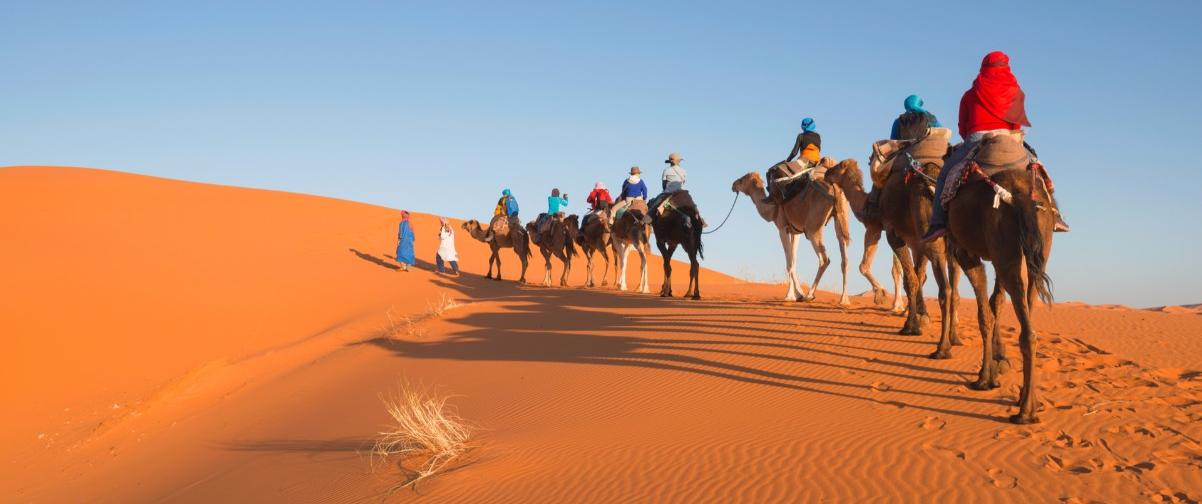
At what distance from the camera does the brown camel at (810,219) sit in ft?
51.4

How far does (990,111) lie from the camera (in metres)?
8.67

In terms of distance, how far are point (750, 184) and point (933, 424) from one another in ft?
38.1

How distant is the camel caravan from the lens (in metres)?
7.70

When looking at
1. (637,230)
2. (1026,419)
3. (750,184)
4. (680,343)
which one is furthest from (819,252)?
(1026,419)

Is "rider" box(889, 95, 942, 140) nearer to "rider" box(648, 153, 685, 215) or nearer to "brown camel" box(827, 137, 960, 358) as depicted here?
"brown camel" box(827, 137, 960, 358)

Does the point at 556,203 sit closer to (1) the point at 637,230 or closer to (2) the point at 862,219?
(1) the point at 637,230

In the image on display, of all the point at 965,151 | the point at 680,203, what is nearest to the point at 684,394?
the point at 965,151

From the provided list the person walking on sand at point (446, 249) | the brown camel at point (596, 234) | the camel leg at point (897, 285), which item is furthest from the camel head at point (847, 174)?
the person walking on sand at point (446, 249)

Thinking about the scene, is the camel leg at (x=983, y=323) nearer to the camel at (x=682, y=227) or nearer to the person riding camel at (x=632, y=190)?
the camel at (x=682, y=227)

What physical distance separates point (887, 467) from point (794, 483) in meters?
0.69

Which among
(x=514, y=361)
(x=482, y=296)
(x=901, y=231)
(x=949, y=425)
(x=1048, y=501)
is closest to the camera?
(x=1048, y=501)

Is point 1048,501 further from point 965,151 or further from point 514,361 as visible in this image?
point 514,361

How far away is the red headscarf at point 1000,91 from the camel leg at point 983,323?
1383 mm

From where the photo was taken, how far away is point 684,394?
9.63 metres
